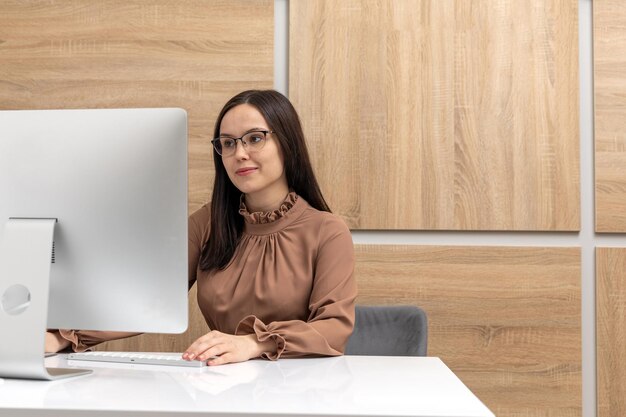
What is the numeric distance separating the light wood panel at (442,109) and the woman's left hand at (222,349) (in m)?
1.34

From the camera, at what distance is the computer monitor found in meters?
1.44

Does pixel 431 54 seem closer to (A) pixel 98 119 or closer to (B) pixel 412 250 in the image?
(B) pixel 412 250

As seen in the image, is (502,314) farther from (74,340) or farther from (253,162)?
(74,340)

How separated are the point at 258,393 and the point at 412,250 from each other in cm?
176

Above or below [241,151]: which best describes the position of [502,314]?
below

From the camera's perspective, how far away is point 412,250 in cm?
298

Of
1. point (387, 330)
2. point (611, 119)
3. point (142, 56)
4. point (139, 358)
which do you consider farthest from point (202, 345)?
point (611, 119)

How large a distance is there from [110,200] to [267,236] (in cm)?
77

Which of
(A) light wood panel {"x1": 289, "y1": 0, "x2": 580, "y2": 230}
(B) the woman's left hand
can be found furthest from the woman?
(A) light wood panel {"x1": 289, "y1": 0, "x2": 580, "y2": 230}

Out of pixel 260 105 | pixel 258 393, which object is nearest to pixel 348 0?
pixel 260 105

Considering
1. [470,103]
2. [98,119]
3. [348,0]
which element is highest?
[348,0]

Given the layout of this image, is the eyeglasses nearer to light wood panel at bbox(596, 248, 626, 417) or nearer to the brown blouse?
the brown blouse

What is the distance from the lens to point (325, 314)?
190 centimetres

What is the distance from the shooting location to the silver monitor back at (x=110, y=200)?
1444mm
